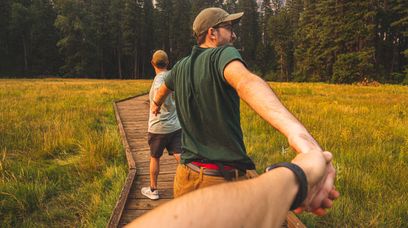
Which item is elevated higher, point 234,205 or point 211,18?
point 211,18

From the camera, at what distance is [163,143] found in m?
4.46

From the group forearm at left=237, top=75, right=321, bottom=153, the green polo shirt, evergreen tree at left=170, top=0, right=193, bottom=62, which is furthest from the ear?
evergreen tree at left=170, top=0, right=193, bottom=62

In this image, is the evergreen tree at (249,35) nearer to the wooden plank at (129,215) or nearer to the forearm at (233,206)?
the wooden plank at (129,215)

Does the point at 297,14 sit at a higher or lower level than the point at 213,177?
higher

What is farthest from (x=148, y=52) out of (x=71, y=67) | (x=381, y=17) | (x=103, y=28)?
(x=381, y=17)

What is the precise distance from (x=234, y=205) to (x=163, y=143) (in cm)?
377

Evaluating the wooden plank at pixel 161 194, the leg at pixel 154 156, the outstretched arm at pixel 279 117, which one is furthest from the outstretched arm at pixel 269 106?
the wooden plank at pixel 161 194

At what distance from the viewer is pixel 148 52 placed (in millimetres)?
66312

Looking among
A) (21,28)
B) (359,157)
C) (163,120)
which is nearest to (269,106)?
(163,120)

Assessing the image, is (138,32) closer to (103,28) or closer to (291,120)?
(103,28)

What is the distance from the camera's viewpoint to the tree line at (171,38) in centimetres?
4056

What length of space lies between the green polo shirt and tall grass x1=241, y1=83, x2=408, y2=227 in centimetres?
183

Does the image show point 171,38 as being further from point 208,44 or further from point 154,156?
point 208,44

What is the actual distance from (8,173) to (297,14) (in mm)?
69519
